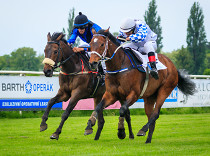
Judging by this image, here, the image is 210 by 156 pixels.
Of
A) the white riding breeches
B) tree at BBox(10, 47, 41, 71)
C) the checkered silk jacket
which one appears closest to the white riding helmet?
the checkered silk jacket

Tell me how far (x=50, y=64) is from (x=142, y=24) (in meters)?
1.78

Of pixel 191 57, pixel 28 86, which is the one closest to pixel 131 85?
pixel 28 86

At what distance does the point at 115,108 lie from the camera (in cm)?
1352

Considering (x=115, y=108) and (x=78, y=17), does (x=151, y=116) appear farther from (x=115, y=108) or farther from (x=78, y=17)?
(x=115, y=108)

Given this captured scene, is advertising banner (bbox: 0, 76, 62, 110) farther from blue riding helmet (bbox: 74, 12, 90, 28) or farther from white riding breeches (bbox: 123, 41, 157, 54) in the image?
white riding breeches (bbox: 123, 41, 157, 54)

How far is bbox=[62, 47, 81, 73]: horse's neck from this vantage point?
301 inches

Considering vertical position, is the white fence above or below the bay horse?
below

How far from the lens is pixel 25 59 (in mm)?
78812

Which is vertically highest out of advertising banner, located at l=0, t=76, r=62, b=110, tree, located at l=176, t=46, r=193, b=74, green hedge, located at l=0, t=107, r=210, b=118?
advertising banner, located at l=0, t=76, r=62, b=110

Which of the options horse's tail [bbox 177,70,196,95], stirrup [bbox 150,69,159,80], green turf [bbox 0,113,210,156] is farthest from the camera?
horse's tail [bbox 177,70,196,95]

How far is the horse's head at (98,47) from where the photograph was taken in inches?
237

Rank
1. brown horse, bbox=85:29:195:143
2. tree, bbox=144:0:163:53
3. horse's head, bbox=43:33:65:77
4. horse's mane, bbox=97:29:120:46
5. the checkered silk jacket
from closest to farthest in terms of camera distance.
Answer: brown horse, bbox=85:29:195:143
horse's mane, bbox=97:29:120:46
the checkered silk jacket
horse's head, bbox=43:33:65:77
tree, bbox=144:0:163:53

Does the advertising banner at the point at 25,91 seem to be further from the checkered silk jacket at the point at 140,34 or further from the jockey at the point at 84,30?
the checkered silk jacket at the point at 140,34

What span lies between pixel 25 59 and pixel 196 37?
4141 centimetres
